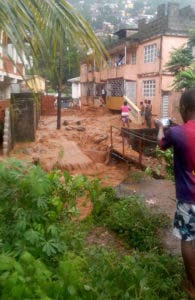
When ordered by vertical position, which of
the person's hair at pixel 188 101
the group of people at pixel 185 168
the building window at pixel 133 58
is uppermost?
the building window at pixel 133 58

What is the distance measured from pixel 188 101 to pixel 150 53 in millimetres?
22941

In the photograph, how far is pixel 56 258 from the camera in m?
3.08

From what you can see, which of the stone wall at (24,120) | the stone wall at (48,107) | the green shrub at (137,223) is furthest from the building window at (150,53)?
the green shrub at (137,223)

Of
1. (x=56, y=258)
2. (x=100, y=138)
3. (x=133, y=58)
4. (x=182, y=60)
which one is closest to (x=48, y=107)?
(x=133, y=58)

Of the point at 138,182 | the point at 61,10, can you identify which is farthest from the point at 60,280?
the point at 138,182

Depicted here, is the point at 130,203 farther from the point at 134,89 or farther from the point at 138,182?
the point at 134,89

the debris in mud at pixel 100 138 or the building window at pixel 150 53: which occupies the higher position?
the building window at pixel 150 53

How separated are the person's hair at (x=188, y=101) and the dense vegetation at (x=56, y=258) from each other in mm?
1330

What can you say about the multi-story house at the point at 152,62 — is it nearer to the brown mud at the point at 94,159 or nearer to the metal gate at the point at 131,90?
the metal gate at the point at 131,90

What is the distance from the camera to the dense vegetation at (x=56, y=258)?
2.40 metres

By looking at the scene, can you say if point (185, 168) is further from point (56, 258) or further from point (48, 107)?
point (48, 107)

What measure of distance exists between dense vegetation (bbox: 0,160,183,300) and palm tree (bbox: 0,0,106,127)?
48.5 inches

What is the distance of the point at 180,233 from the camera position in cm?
283

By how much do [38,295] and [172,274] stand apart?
1.64 meters
